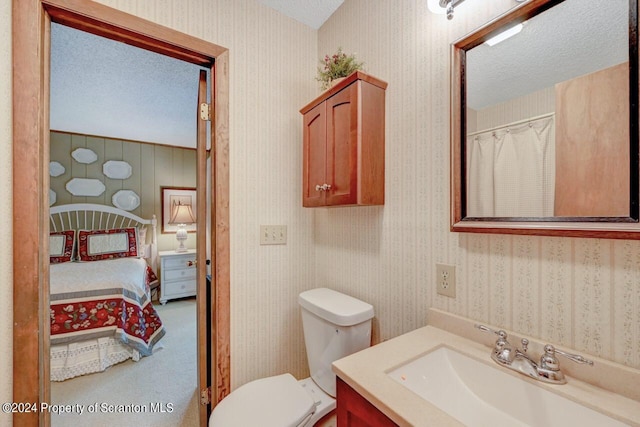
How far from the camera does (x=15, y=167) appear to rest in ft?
3.25

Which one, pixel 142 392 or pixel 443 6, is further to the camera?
pixel 142 392

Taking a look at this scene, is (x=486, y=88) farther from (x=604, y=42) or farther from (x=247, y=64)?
(x=247, y=64)

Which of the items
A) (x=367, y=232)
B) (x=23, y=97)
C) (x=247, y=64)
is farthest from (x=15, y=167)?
(x=367, y=232)

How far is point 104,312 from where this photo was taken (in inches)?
90.3

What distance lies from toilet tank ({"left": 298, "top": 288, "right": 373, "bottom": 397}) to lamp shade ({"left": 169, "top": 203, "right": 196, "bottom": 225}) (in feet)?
11.5

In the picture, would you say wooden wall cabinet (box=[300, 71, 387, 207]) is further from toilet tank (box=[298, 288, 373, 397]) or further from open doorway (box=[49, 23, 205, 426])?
open doorway (box=[49, 23, 205, 426])

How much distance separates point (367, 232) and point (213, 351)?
1.02m

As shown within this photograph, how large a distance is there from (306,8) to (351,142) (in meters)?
1.01

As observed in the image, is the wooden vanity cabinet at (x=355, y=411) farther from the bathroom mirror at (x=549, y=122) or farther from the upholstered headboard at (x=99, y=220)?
the upholstered headboard at (x=99, y=220)

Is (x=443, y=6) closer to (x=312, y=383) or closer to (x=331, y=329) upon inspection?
(x=331, y=329)

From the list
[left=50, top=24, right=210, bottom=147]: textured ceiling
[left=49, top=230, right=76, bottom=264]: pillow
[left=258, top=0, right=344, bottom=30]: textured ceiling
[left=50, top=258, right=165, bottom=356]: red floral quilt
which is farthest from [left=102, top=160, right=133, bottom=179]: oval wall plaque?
[left=258, top=0, right=344, bottom=30]: textured ceiling

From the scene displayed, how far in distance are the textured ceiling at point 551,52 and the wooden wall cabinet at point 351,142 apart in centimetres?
39

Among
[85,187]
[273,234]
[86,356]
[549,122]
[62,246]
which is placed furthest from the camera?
[85,187]

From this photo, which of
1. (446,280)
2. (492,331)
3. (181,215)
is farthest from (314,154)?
(181,215)
